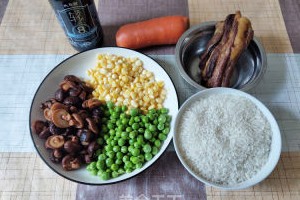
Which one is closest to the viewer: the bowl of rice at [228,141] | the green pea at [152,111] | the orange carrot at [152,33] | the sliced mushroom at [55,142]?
the bowl of rice at [228,141]

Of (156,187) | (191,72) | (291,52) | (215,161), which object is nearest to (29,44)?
(191,72)

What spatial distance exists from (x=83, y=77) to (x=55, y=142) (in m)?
0.39

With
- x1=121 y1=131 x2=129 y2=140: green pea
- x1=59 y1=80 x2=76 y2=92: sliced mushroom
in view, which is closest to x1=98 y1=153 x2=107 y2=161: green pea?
x1=121 y1=131 x2=129 y2=140: green pea

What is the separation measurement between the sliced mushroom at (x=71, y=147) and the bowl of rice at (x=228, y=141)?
39 cm

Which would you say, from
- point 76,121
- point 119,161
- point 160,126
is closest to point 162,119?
Result: point 160,126

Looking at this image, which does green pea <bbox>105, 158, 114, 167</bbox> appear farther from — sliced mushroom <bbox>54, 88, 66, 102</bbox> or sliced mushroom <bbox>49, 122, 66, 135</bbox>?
sliced mushroom <bbox>54, 88, 66, 102</bbox>

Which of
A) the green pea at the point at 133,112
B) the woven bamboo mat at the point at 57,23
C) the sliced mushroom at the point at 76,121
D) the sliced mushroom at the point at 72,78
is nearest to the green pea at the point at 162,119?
the green pea at the point at 133,112

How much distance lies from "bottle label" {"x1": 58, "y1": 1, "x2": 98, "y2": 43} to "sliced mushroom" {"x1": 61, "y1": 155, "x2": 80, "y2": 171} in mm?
572

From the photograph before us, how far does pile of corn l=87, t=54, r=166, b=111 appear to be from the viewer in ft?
3.93

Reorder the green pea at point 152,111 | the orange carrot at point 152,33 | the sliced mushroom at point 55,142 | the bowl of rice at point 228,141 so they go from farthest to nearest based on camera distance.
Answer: the orange carrot at point 152,33 < the green pea at point 152,111 < the sliced mushroom at point 55,142 < the bowl of rice at point 228,141

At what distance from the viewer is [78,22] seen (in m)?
1.19

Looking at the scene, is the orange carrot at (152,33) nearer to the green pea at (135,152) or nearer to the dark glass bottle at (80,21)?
the dark glass bottle at (80,21)

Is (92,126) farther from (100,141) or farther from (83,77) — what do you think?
(83,77)

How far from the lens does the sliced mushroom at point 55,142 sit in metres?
1.05
